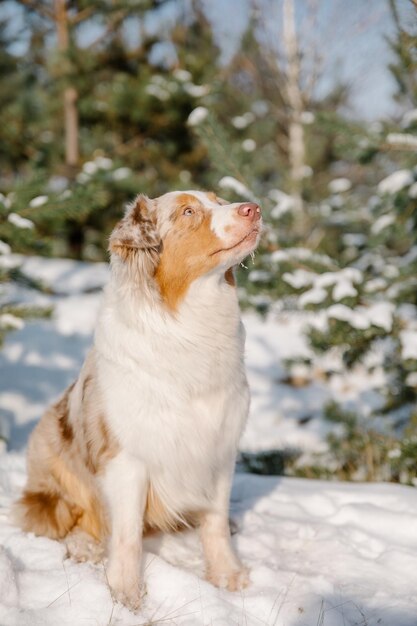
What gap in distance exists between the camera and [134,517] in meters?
2.79

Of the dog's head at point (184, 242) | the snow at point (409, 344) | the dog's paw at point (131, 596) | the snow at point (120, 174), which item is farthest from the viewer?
the snow at point (120, 174)

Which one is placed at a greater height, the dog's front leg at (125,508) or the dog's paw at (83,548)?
the dog's front leg at (125,508)

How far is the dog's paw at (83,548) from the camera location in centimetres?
293

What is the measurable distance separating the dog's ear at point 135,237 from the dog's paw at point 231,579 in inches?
61.9

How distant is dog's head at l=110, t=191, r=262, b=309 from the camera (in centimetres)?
284

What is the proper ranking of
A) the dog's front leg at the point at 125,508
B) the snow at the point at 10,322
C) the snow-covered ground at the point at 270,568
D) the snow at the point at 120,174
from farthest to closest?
the snow at the point at 120,174, the snow at the point at 10,322, the dog's front leg at the point at 125,508, the snow-covered ground at the point at 270,568

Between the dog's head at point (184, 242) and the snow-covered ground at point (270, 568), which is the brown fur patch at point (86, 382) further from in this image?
the snow-covered ground at point (270, 568)

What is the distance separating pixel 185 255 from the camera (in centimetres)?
292

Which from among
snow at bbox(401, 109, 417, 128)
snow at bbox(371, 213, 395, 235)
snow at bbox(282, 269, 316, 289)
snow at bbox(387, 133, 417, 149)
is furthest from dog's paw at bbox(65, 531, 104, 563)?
snow at bbox(401, 109, 417, 128)

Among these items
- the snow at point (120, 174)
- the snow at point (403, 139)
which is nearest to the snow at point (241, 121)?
the snow at point (120, 174)

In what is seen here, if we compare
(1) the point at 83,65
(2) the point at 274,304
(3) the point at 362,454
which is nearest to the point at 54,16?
(1) the point at 83,65

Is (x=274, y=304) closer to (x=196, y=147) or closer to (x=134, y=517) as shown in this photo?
(x=134, y=517)

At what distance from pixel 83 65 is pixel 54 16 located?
0.84m

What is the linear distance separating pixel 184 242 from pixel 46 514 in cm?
158
